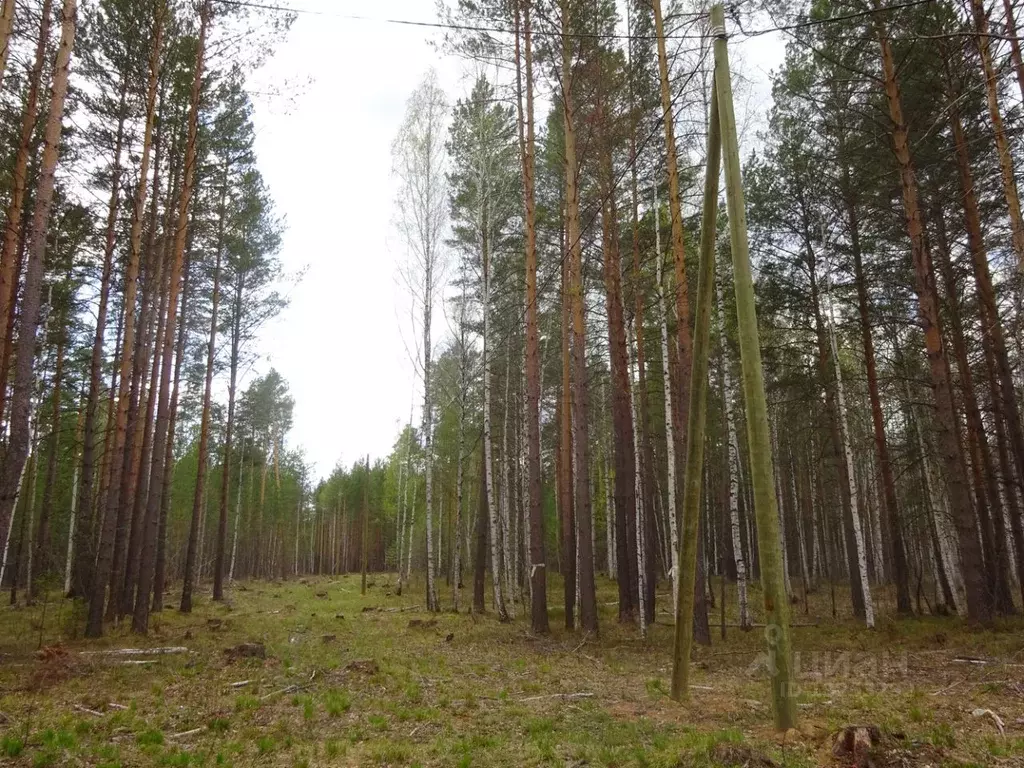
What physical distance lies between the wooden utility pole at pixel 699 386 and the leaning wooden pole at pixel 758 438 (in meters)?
0.12

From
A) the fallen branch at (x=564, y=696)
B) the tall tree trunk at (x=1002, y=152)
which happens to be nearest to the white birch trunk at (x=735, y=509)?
the tall tree trunk at (x=1002, y=152)

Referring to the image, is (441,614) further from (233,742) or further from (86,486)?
(233,742)

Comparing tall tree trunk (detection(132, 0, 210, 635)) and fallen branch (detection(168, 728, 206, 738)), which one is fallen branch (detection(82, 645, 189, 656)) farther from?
fallen branch (detection(168, 728, 206, 738))

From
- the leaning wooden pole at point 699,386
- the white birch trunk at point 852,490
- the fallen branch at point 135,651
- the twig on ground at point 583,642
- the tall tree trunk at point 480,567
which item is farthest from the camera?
the tall tree trunk at point 480,567

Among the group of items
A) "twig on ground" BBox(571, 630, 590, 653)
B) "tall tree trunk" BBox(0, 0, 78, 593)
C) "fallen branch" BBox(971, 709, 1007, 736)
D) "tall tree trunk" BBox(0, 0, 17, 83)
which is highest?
"tall tree trunk" BBox(0, 0, 17, 83)

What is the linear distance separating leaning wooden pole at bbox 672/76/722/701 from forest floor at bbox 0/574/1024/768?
119 centimetres

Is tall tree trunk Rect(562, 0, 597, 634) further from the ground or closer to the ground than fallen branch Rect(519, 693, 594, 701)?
further from the ground

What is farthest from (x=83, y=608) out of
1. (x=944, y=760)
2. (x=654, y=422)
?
(x=654, y=422)

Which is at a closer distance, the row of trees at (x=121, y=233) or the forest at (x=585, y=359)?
the forest at (x=585, y=359)

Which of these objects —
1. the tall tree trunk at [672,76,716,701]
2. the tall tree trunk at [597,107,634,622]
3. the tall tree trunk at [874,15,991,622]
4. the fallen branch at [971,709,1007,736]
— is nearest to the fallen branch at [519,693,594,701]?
the tall tree trunk at [672,76,716,701]

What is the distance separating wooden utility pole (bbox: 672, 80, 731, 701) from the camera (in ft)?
15.0

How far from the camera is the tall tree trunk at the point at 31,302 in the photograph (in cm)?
795

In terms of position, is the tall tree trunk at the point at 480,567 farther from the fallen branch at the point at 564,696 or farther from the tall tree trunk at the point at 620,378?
the fallen branch at the point at 564,696

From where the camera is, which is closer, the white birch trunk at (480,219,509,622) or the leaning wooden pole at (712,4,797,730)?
the leaning wooden pole at (712,4,797,730)
